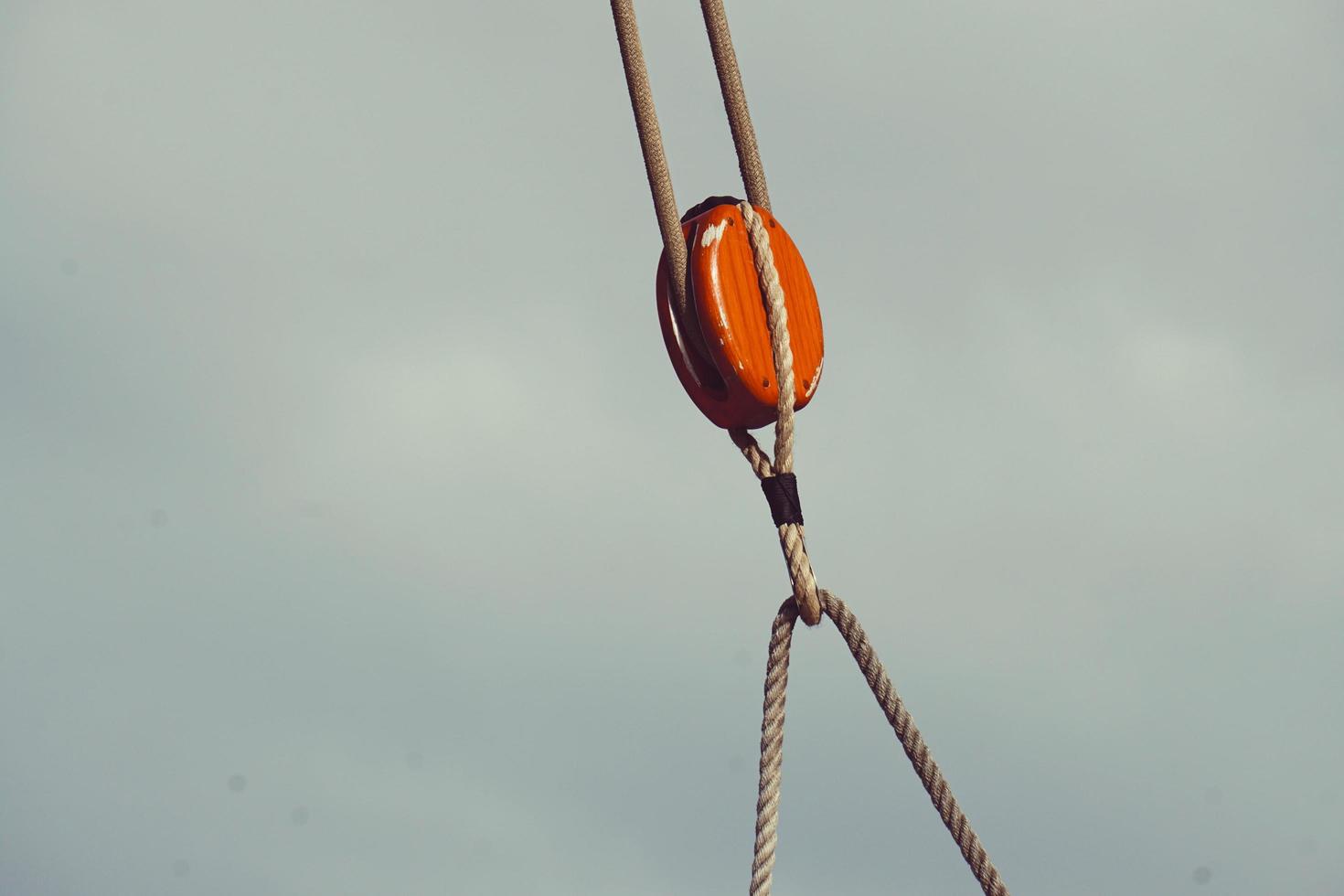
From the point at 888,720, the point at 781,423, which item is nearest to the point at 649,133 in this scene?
the point at 781,423

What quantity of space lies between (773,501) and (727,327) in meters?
0.23

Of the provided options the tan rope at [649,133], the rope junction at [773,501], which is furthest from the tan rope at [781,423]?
the tan rope at [649,133]

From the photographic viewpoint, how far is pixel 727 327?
1.90 meters

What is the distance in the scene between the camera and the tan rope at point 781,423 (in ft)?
5.92

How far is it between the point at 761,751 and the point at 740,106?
2.78 feet

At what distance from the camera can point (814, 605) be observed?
180 centimetres

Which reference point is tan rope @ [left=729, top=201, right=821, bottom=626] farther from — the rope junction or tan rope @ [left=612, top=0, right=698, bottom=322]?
tan rope @ [left=612, top=0, right=698, bottom=322]

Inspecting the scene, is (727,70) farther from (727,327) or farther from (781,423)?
(781,423)

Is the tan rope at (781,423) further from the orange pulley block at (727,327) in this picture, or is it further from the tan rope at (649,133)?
the tan rope at (649,133)

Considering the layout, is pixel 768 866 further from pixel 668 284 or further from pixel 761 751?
pixel 668 284

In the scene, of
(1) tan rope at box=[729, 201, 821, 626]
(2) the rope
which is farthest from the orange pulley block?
(2) the rope

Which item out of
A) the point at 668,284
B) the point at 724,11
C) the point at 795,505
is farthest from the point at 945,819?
the point at 724,11

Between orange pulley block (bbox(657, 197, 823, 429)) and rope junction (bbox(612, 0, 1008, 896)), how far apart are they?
1 cm

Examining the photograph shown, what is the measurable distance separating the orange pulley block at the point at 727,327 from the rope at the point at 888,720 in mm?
276
